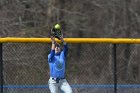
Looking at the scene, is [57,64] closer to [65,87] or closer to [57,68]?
[57,68]

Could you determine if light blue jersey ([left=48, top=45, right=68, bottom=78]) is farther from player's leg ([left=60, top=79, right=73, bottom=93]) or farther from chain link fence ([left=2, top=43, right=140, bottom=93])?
chain link fence ([left=2, top=43, right=140, bottom=93])

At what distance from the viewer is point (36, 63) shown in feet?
36.4

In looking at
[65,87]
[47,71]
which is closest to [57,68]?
[65,87]

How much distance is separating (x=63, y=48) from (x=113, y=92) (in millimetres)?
1258

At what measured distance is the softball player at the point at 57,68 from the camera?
33.8 feet

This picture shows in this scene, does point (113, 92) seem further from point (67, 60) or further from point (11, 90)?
point (11, 90)

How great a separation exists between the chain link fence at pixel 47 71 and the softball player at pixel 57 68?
530mm

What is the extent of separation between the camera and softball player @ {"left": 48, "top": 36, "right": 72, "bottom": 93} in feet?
33.8

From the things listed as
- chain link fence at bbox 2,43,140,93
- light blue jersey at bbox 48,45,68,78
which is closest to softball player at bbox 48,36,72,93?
light blue jersey at bbox 48,45,68,78

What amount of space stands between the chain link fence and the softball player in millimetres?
530

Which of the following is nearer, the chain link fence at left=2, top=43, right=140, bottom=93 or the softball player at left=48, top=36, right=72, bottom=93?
the softball player at left=48, top=36, right=72, bottom=93

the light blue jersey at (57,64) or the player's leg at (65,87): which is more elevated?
the light blue jersey at (57,64)

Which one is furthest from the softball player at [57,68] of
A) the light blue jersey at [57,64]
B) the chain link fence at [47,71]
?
the chain link fence at [47,71]

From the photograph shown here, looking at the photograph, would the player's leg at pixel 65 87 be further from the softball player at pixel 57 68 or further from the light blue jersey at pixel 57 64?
the light blue jersey at pixel 57 64
